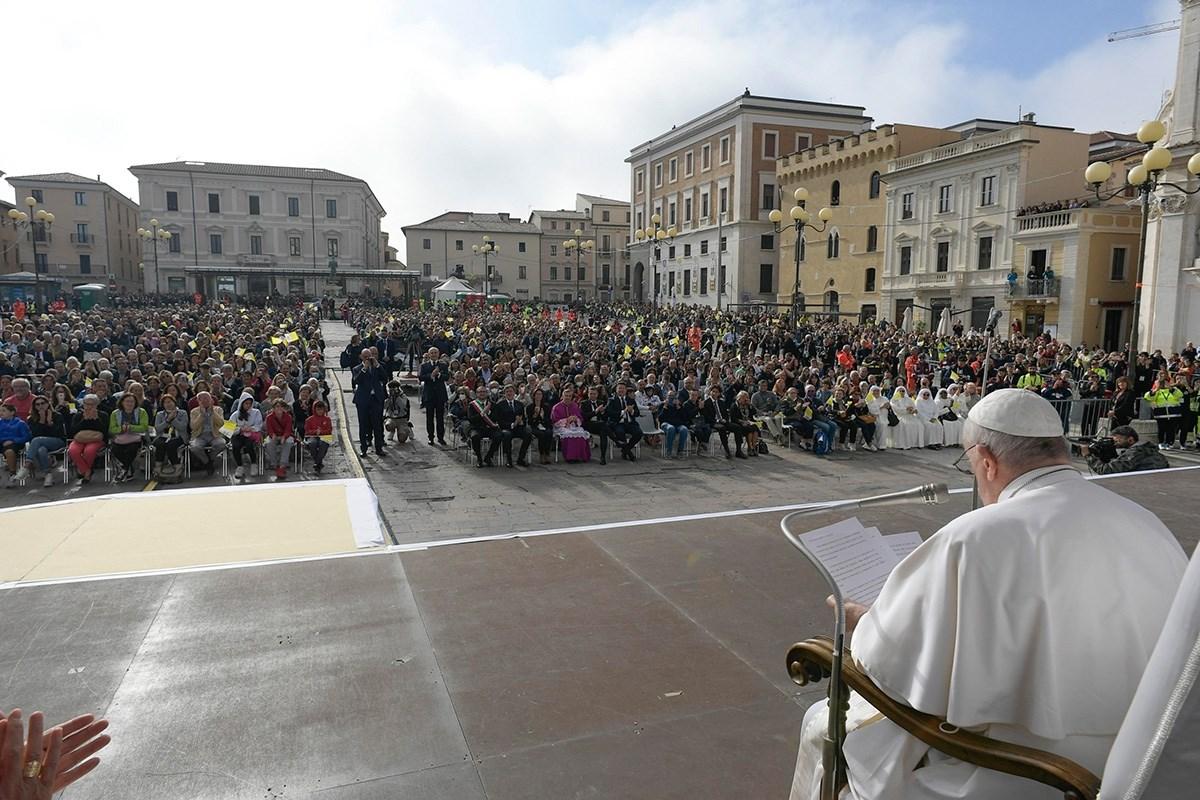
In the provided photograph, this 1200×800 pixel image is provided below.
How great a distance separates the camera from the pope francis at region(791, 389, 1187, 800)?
1869mm

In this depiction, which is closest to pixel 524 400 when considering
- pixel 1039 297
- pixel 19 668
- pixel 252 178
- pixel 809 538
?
pixel 19 668

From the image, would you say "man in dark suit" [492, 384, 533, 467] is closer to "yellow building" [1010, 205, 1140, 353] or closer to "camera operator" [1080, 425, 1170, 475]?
"camera operator" [1080, 425, 1170, 475]

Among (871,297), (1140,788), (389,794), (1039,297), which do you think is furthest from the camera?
(871,297)

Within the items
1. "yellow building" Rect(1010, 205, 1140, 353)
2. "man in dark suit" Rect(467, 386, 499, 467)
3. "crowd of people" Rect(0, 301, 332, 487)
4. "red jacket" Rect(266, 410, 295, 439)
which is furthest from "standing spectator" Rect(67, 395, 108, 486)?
"yellow building" Rect(1010, 205, 1140, 353)

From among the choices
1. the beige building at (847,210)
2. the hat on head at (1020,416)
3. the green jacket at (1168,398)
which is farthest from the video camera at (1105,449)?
the beige building at (847,210)

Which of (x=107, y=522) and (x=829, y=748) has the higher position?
(x=829, y=748)

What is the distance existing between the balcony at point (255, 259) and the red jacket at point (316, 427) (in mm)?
67185

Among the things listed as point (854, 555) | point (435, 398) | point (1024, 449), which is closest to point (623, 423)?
point (435, 398)

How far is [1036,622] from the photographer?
1.89 metres

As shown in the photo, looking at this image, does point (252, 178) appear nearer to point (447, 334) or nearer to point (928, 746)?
point (447, 334)

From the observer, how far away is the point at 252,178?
71938 mm

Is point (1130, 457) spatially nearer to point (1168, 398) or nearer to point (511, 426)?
point (1168, 398)

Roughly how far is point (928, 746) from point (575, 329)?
998 inches

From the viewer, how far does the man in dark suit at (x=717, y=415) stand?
43.6 feet
